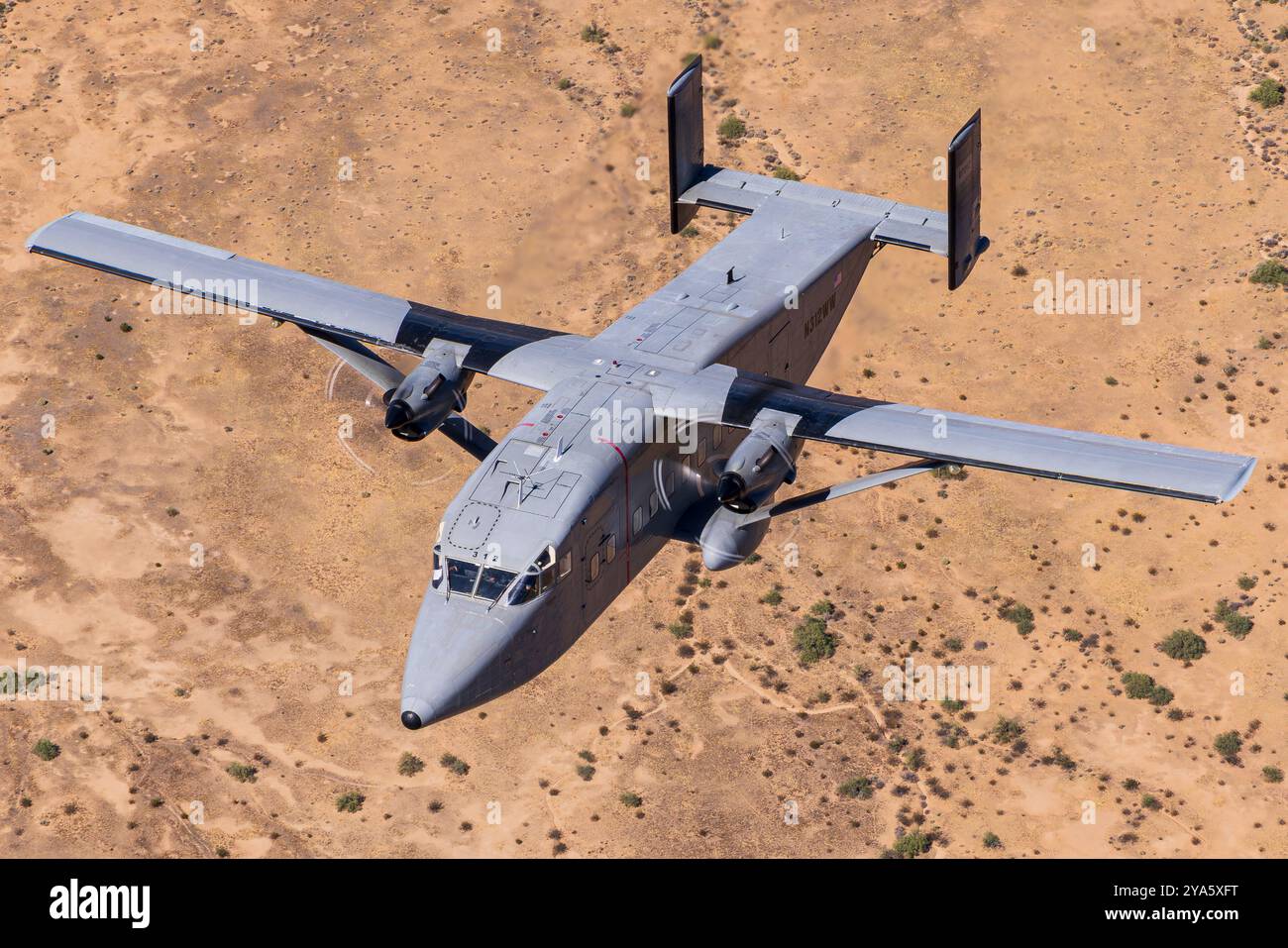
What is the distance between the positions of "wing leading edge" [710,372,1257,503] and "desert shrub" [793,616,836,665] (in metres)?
13.6

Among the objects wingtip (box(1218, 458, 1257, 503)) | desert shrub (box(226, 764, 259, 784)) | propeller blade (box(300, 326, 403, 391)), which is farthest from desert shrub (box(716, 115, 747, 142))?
wingtip (box(1218, 458, 1257, 503))

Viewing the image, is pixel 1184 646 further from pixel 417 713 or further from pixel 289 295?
pixel 289 295

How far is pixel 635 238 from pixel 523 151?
23.3 feet

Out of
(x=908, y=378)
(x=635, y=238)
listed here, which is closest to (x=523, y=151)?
(x=635, y=238)

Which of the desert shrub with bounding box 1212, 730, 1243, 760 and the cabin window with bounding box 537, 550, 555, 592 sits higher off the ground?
the cabin window with bounding box 537, 550, 555, 592

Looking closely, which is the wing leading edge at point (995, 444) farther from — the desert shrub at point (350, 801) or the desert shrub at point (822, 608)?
the desert shrub at point (350, 801)

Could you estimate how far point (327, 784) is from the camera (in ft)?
184

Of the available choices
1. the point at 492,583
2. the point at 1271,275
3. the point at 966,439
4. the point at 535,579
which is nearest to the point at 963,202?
the point at 966,439

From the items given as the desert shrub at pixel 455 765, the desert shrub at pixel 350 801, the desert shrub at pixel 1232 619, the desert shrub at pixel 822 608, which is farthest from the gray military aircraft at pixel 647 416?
the desert shrub at pixel 1232 619

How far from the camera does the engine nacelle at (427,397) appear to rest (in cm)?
4706

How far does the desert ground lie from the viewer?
183 ft

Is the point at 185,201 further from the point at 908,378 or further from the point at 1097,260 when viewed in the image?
the point at 1097,260

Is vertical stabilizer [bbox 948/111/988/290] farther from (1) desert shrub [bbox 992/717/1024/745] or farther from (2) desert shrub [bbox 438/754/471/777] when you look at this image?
(2) desert shrub [bbox 438/754/471/777]

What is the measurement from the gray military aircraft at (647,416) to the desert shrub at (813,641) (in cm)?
948
